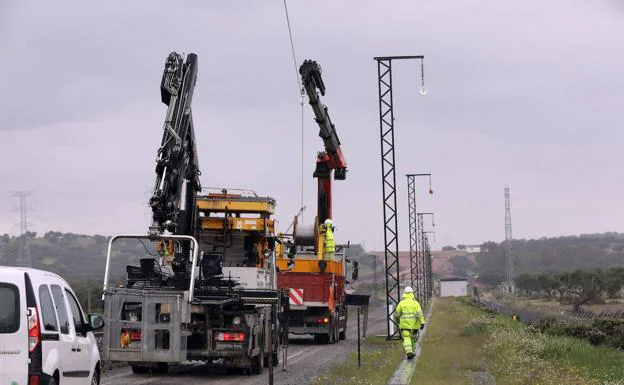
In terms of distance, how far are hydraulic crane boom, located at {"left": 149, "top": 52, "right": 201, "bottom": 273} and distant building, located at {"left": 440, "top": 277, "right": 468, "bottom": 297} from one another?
120m

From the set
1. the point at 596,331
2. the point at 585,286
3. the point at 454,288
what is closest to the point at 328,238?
the point at 596,331

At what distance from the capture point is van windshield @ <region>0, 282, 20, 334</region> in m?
9.33

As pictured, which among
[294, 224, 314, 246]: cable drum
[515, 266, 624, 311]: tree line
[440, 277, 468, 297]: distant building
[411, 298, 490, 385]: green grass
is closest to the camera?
[411, 298, 490, 385]: green grass

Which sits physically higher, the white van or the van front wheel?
the white van

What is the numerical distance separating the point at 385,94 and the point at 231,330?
16299mm

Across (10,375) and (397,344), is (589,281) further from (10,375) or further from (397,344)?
(10,375)

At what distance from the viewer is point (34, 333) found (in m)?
9.41

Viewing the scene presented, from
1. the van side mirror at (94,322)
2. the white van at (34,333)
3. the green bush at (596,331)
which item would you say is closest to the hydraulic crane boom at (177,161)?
the van side mirror at (94,322)

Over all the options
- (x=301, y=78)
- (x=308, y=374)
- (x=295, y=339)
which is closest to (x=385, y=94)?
(x=301, y=78)

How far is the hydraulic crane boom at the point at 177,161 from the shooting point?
18.5 metres

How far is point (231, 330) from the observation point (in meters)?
18.3

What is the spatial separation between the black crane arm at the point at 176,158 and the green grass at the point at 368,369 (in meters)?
4.22

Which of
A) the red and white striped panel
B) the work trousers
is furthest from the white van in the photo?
the red and white striped panel

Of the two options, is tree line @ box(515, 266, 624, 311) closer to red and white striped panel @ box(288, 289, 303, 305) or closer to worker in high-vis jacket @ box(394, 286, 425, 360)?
red and white striped panel @ box(288, 289, 303, 305)
